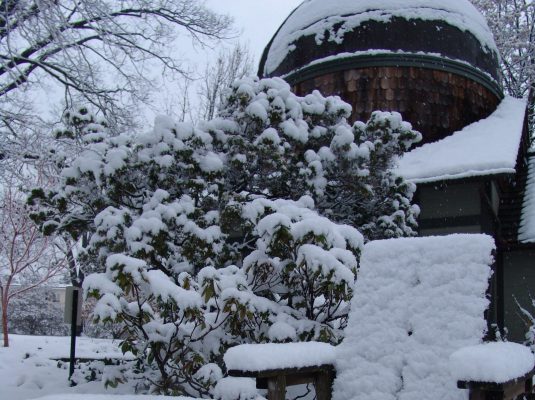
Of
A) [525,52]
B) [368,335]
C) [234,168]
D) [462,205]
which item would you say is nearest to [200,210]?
[234,168]

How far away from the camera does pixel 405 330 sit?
3203 mm

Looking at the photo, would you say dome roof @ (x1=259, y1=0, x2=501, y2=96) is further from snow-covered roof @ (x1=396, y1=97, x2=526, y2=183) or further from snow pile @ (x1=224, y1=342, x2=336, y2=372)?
snow pile @ (x1=224, y1=342, x2=336, y2=372)

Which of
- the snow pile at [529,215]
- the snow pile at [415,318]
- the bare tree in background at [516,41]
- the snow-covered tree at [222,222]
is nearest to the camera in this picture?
the snow pile at [415,318]

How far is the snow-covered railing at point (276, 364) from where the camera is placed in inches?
103

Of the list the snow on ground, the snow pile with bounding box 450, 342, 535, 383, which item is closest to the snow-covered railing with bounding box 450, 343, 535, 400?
the snow pile with bounding box 450, 342, 535, 383

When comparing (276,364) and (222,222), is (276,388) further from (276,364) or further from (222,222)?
(222,222)

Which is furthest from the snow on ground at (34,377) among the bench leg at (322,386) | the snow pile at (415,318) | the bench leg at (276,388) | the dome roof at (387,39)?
the dome roof at (387,39)

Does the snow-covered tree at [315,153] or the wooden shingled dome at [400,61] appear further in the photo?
the wooden shingled dome at [400,61]

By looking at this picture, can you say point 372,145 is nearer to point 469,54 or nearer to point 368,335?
point 368,335

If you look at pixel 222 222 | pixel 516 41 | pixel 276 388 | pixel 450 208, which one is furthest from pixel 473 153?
pixel 516 41

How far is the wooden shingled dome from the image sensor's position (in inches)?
425

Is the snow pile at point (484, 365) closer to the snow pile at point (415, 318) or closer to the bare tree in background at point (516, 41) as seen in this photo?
the snow pile at point (415, 318)

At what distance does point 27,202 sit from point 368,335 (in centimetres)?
505

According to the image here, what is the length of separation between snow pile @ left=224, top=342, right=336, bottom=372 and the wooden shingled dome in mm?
8440
